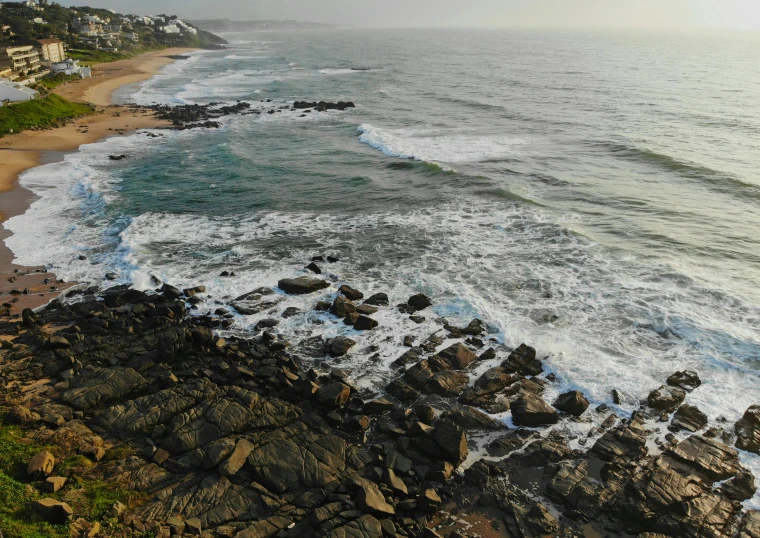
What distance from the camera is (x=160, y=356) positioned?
17594mm

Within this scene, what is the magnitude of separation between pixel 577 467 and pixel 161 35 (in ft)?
731

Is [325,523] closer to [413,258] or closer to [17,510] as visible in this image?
[17,510]

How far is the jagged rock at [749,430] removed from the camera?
14.3 meters

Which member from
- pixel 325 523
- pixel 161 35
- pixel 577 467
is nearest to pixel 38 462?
pixel 325 523

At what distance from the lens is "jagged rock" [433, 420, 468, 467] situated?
13961 millimetres

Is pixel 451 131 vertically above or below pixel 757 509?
above

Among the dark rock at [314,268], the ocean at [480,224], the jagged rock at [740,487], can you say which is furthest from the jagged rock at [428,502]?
the dark rock at [314,268]

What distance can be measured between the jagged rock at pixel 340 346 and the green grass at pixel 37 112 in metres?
49.2

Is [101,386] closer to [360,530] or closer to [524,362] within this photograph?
[360,530]

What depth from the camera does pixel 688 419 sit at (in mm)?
15422

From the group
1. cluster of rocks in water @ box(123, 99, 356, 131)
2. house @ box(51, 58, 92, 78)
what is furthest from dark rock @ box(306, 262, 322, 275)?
house @ box(51, 58, 92, 78)

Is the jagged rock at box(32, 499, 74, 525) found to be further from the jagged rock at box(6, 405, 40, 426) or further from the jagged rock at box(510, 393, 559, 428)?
the jagged rock at box(510, 393, 559, 428)

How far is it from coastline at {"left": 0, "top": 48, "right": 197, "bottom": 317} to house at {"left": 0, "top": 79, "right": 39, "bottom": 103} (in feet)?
21.1

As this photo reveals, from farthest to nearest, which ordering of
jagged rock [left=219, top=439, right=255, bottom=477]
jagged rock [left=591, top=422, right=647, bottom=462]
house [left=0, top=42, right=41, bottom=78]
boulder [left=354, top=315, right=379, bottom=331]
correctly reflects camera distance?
house [left=0, top=42, right=41, bottom=78] → boulder [left=354, top=315, right=379, bottom=331] → jagged rock [left=591, top=422, right=647, bottom=462] → jagged rock [left=219, top=439, right=255, bottom=477]
